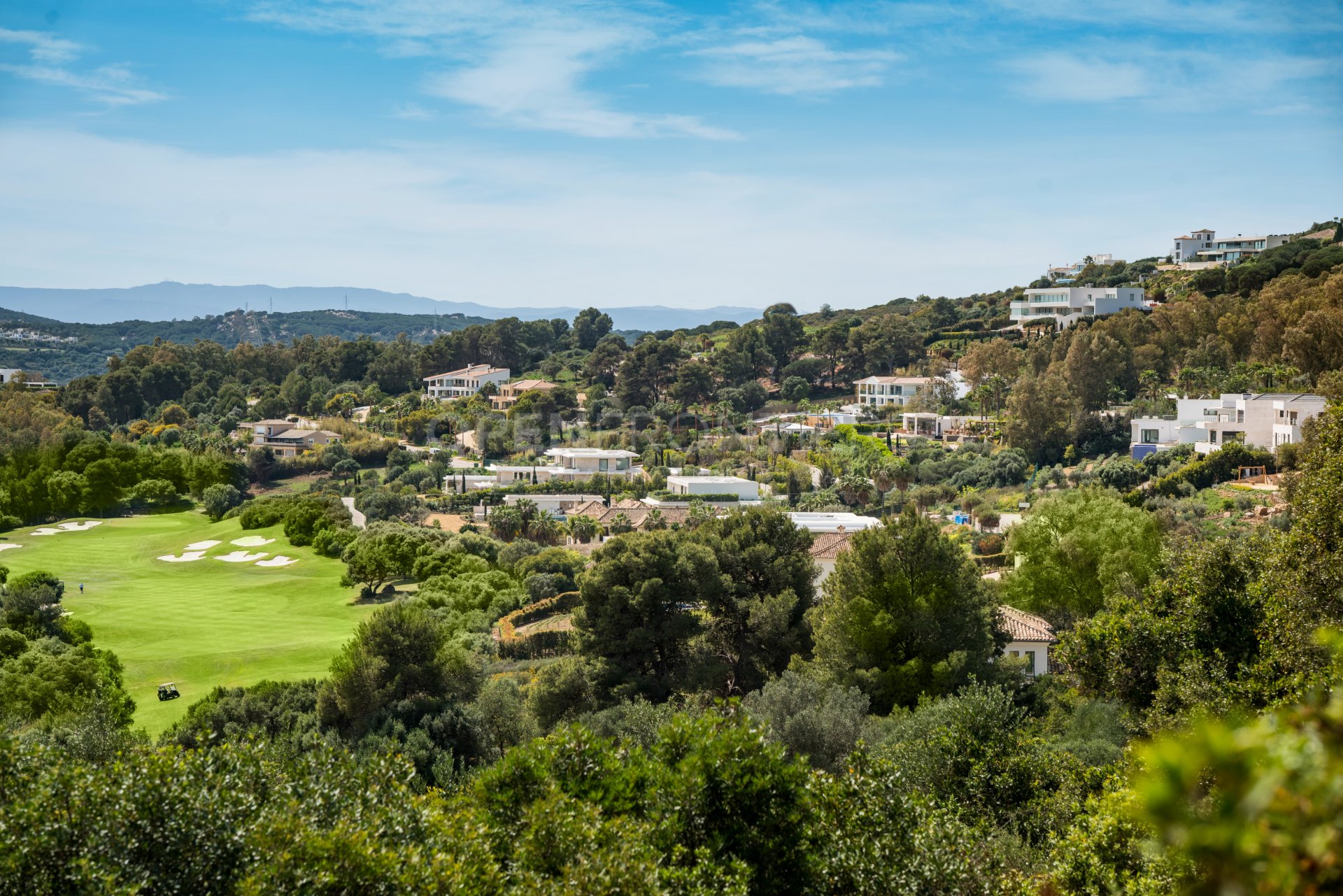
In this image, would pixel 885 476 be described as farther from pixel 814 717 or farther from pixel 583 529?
pixel 814 717

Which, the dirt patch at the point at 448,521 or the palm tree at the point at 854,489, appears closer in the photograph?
the dirt patch at the point at 448,521

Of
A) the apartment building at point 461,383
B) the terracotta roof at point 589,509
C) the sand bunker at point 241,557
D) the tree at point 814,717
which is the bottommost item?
the sand bunker at point 241,557

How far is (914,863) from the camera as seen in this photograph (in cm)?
830

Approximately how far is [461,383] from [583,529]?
47.9m

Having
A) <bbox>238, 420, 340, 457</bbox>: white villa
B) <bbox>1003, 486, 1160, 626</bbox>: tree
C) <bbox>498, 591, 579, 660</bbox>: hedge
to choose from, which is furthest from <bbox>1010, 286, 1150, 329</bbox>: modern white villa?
<bbox>238, 420, 340, 457</bbox>: white villa

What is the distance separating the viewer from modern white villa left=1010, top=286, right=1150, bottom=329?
73.1 m

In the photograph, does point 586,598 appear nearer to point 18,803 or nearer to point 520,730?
point 520,730

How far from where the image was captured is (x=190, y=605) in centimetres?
3619

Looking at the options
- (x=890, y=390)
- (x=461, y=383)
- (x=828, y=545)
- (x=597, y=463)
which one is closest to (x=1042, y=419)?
(x=890, y=390)

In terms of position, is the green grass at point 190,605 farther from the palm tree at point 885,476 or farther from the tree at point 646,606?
the palm tree at point 885,476

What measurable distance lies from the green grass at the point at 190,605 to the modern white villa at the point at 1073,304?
5567cm

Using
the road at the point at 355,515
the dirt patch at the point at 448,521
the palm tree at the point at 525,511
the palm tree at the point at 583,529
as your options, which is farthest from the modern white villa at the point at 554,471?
the palm tree at the point at 583,529

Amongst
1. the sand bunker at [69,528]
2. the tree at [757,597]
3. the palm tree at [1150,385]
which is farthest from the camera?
the palm tree at [1150,385]

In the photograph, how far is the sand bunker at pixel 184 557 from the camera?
44.9 metres
